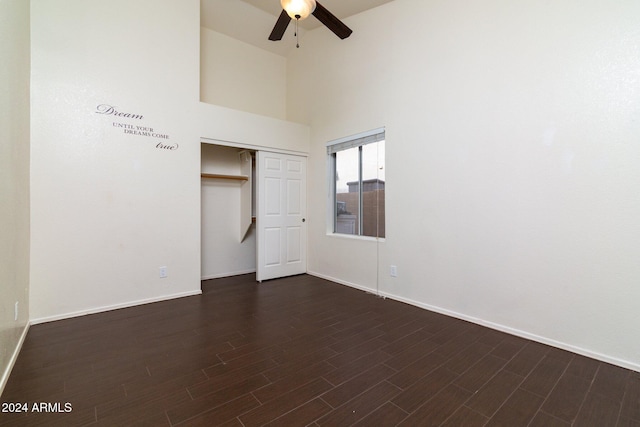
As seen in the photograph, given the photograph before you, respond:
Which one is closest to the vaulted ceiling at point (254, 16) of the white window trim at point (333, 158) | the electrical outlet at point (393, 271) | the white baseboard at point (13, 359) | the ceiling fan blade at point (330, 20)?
the ceiling fan blade at point (330, 20)

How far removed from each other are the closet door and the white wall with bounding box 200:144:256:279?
62cm

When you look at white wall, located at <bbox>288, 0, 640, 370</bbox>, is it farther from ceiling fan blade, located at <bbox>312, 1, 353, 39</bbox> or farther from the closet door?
the closet door

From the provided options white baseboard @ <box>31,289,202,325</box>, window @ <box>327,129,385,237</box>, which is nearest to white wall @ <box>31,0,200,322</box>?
white baseboard @ <box>31,289,202,325</box>

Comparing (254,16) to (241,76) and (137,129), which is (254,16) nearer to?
(241,76)

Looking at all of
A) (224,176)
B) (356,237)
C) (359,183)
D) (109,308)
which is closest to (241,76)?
(224,176)

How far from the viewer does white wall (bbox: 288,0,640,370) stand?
2146 millimetres

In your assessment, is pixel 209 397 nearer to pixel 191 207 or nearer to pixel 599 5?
pixel 191 207

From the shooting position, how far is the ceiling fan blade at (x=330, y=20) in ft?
9.06

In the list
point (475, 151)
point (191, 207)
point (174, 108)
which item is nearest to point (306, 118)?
point (174, 108)

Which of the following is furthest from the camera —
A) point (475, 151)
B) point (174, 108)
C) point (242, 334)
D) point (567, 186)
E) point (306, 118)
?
point (306, 118)

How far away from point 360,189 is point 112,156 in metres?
3.19

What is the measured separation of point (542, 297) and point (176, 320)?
11.5ft

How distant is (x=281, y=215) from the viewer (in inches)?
183

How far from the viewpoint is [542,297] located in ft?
8.13
